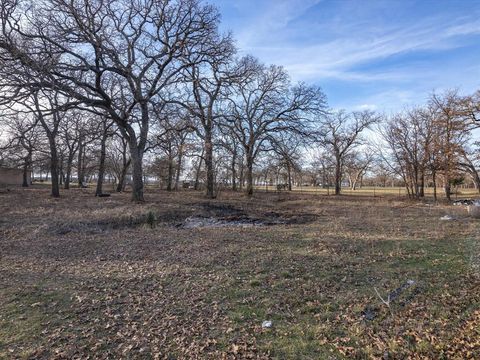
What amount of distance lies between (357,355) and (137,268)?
4.64m

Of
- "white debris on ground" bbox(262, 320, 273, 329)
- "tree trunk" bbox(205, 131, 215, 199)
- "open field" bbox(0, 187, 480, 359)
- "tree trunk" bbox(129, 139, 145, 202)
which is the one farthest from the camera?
"tree trunk" bbox(205, 131, 215, 199)

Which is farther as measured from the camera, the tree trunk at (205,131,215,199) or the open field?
the tree trunk at (205,131,215,199)

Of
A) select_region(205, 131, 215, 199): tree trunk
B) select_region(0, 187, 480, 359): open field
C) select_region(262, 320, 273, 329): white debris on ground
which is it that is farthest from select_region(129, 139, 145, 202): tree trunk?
select_region(262, 320, 273, 329): white debris on ground

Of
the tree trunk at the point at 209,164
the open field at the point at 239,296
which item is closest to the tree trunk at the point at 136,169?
the tree trunk at the point at 209,164

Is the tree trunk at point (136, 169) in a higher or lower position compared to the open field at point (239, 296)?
higher

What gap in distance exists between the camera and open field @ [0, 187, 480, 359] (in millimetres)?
3508

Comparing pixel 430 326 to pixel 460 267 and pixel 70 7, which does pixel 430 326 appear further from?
pixel 70 7

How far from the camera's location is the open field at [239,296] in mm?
3508

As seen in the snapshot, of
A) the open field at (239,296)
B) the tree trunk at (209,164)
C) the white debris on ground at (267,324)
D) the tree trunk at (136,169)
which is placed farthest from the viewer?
the tree trunk at (209,164)

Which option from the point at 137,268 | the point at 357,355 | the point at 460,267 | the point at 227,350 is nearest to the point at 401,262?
the point at 460,267

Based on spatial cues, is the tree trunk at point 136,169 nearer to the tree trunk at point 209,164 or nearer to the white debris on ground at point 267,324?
the tree trunk at point 209,164

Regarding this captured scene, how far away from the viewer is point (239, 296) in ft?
16.1

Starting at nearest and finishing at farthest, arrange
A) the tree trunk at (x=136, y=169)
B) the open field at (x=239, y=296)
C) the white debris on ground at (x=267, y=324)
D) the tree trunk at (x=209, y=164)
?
1. the open field at (x=239, y=296)
2. the white debris on ground at (x=267, y=324)
3. the tree trunk at (x=136, y=169)
4. the tree trunk at (x=209, y=164)

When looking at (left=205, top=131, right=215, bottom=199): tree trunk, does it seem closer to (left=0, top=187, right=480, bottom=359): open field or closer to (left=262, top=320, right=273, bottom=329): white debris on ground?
(left=0, top=187, right=480, bottom=359): open field
